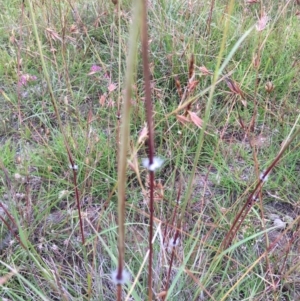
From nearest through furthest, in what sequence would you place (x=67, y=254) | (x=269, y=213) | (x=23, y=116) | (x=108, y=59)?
(x=67, y=254)
(x=269, y=213)
(x=23, y=116)
(x=108, y=59)

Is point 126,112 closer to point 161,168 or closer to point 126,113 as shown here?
point 126,113

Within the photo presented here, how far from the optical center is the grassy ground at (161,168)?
95cm

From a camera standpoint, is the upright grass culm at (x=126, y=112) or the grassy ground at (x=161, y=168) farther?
the grassy ground at (x=161, y=168)

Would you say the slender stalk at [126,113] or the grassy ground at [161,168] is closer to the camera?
the slender stalk at [126,113]

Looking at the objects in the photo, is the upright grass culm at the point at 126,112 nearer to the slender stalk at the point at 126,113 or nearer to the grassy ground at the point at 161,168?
the slender stalk at the point at 126,113

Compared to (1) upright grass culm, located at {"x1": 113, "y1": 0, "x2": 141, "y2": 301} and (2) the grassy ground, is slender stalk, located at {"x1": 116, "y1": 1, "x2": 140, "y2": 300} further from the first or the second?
(2) the grassy ground

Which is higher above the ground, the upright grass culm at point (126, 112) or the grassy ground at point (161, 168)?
the upright grass culm at point (126, 112)

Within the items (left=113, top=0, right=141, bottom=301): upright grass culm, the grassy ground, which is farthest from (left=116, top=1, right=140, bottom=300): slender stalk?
the grassy ground

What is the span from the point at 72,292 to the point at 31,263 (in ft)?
0.47

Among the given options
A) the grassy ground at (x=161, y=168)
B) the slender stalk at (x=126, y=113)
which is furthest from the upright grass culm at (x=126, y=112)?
the grassy ground at (x=161, y=168)

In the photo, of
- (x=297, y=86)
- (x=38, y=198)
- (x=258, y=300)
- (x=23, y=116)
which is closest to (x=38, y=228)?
(x=38, y=198)

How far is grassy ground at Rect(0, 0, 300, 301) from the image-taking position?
95 centimetres

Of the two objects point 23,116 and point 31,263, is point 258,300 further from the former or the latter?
point 23,116

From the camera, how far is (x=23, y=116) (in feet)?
4.88
